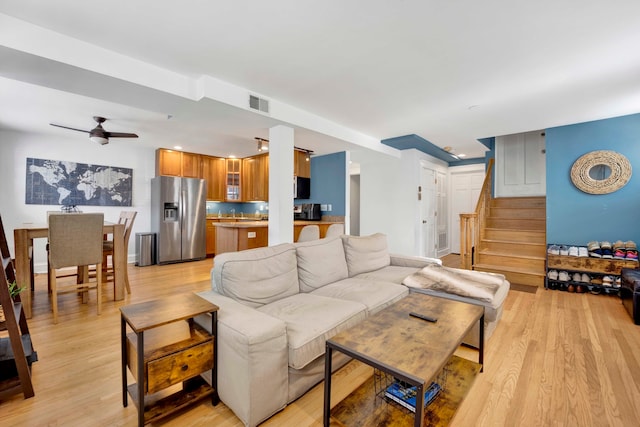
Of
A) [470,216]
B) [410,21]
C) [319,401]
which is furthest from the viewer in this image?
[470,216]

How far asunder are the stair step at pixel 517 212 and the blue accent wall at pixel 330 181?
3158mm

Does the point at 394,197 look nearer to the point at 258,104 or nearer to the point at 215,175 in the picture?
the point at 258,104

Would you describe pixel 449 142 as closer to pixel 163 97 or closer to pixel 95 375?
pixel 163 97

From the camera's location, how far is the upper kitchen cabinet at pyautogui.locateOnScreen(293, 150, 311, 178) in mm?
5773

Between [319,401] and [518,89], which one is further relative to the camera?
[518,89]

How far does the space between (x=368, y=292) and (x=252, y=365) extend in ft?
4.03

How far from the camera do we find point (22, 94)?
3.10m

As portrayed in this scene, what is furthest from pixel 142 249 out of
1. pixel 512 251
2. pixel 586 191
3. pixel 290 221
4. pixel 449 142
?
pixel 586 191

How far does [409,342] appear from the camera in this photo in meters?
1.42

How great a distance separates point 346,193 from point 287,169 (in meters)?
2.28

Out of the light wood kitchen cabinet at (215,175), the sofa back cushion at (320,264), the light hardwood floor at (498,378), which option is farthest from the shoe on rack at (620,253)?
the light wood kitchen cabinet at (215,175)

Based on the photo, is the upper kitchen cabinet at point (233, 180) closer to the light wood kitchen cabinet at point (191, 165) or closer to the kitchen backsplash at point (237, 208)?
the kitchen backsplash at point (237, 208)

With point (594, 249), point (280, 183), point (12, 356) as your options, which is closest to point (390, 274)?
point (280, 183)

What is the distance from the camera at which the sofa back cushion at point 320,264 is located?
2496 mm
